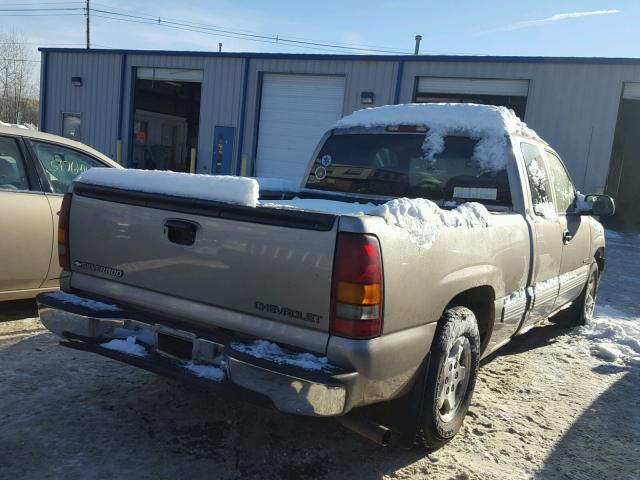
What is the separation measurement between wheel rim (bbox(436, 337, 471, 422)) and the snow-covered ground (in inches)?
9.5

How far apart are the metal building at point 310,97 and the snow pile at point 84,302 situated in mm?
15025

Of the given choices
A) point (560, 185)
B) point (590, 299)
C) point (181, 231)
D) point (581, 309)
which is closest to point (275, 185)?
point (181, 231)

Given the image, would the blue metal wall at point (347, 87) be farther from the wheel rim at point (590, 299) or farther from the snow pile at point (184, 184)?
the snow pile at point (184, 184)

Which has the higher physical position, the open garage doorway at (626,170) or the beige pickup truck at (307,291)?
the open garage doorway at (626,170)

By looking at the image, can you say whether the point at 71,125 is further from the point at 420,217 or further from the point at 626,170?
the point at 626,170

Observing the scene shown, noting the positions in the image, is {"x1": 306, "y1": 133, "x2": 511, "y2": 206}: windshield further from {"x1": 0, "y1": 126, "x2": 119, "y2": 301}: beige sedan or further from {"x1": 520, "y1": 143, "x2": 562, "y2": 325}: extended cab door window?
{"x1": 0, "y1": 126, "x2": 119, "y2": 301}: beige sedan

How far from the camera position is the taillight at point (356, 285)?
2.41 m

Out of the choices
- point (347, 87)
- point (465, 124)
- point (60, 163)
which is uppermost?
point (347, 87)

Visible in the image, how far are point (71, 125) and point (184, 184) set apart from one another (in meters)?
22.3

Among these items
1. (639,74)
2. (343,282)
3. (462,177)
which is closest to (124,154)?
(639,74)

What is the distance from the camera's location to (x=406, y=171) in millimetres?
4414

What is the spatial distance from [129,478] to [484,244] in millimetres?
2246

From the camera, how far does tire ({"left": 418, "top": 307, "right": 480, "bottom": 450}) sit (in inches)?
117

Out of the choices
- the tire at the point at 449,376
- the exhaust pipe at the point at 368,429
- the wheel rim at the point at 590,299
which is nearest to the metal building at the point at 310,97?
the wheel rim at the point at 590,299
